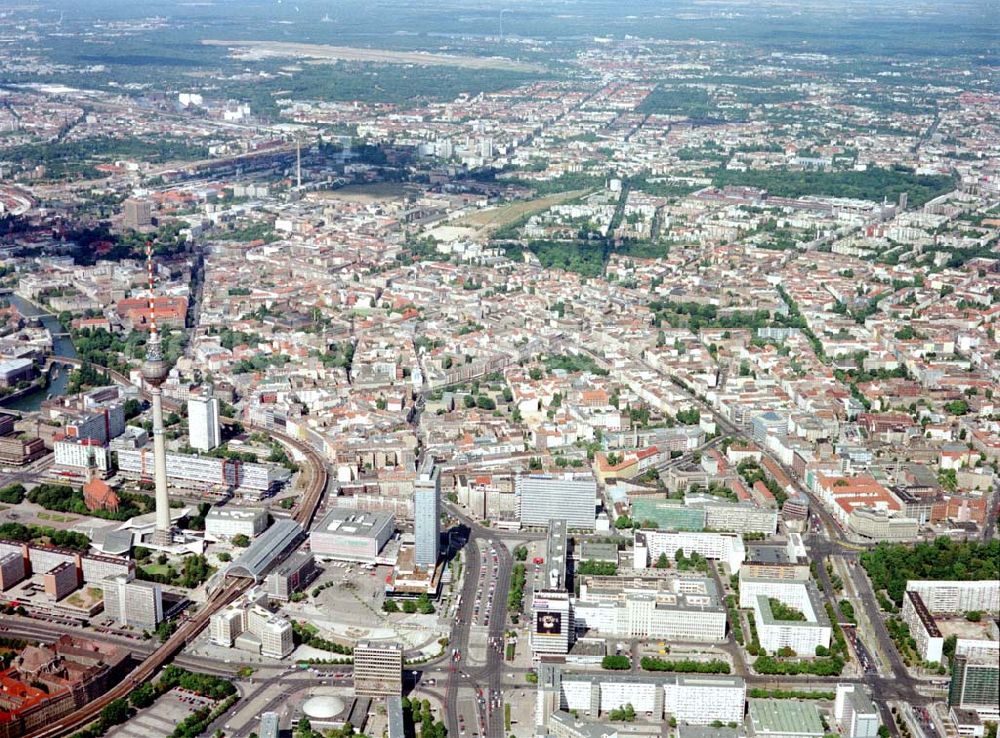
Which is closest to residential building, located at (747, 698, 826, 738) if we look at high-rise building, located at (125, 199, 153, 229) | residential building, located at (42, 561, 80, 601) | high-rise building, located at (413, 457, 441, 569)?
high-rise building, located at (413, 457, 441, 569)

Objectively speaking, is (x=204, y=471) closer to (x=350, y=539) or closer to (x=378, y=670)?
(x=350, y=539)

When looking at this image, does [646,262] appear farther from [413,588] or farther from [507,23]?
Answer: [507,23]

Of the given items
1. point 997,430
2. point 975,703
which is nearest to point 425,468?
point 975,703

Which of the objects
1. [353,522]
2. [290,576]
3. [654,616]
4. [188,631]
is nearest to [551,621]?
[654,616]

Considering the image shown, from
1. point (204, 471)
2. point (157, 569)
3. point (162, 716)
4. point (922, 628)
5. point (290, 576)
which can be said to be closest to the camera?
point (162, 716)

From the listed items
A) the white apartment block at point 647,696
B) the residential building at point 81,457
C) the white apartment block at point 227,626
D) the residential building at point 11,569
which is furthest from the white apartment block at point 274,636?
the residential building at point 81,457

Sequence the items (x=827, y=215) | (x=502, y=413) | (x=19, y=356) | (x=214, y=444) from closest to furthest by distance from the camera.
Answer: (x=214, y=444) → (x=502, y=413) → (x=19, y=356) → (x=827, y=215)

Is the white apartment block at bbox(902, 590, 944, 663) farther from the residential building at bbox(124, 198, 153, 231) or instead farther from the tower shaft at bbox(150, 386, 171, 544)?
the residential building at bbox(124, 198, 153, 231)
